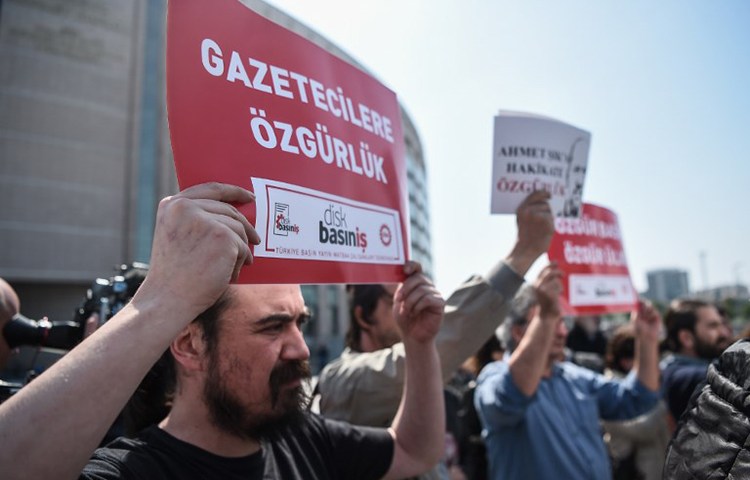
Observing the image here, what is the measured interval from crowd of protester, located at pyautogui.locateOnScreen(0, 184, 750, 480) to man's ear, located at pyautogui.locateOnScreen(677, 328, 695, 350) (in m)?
0.01

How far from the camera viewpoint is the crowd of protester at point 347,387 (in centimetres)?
89

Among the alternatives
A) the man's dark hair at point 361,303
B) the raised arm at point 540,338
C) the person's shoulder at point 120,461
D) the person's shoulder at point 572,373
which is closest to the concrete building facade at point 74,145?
the person's shoulder at point 572,373

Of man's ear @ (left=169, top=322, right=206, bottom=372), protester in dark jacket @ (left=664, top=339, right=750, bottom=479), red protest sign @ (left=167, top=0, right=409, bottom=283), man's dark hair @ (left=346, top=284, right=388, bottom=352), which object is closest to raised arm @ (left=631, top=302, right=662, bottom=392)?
man's dark hair @ (left=346, top=284, right=388, bottom=352)

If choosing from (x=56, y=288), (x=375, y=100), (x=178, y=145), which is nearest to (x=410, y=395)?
(x=375, y=100)

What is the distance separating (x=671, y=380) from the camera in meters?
3.64

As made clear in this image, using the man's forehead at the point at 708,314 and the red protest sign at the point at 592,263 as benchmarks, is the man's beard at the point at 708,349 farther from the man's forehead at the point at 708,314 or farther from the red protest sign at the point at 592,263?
the red protest sign at the point at 592,263

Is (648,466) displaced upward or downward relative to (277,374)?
downward

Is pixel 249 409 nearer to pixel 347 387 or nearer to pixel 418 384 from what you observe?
pixel 418 384

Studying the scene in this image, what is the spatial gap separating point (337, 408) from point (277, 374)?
0.83 metres

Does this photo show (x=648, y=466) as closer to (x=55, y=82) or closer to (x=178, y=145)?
(x=178, y=145)

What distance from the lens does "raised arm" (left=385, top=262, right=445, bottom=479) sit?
1.91 metres

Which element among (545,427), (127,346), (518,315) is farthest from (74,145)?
(127,346)

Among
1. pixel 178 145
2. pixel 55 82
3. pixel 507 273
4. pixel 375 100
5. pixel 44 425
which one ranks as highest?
pixel 55 82

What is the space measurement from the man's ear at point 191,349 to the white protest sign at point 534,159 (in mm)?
1364
